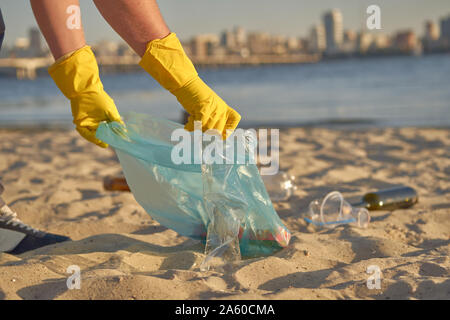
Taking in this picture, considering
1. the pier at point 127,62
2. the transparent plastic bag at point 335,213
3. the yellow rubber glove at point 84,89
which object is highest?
the pier at point 127,62

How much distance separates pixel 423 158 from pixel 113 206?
2.43 meters

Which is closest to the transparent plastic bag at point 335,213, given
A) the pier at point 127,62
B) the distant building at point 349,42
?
the pier at point 127,62

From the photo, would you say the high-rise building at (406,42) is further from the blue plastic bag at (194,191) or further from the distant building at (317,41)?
the blue plastic bag at (194,191)

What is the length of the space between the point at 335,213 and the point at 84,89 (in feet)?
4.52

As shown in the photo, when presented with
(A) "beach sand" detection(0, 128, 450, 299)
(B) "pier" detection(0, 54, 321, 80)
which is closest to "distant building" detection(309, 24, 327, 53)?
(B) "pier" detection(0, 54, 321, 80)

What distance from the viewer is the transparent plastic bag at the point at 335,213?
2393 millimetres

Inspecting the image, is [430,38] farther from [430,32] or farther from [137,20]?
[137,20]

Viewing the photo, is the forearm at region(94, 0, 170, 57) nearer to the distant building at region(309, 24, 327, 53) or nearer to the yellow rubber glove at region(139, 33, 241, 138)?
the yellow rubber glove at region(139, 33, 241, 138)

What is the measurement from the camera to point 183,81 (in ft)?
5.75

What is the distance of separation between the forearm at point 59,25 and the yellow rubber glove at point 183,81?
0.26 metres

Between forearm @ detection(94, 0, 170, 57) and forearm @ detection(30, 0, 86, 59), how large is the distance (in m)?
0.12
